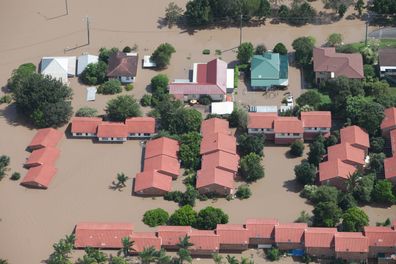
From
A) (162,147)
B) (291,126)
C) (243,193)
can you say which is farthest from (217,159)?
(291,126)

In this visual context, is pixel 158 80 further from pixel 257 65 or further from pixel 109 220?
pixel 109 220

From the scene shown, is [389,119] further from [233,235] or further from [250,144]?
[233,235]

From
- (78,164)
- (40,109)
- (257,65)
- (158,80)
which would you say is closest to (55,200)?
(78,164)

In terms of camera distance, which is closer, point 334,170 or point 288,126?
point 334,170

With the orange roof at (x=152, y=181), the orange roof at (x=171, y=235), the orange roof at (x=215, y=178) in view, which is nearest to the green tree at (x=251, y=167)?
the orange roof at (x=215, y=178)

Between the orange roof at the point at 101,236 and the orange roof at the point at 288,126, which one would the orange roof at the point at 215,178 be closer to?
the orange roof at the point at 288,126

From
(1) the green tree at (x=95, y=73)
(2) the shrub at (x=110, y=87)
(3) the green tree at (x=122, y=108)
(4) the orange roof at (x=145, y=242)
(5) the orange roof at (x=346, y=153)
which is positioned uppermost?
(1) the green tree at (x=95, y=73)

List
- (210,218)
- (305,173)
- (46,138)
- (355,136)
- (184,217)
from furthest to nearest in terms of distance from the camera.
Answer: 1. (46,138)
2. (355,136)
3. (305,173)
4. (184,217)
5. (210,218)
